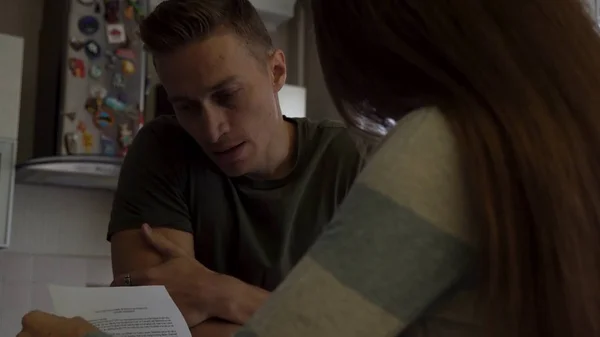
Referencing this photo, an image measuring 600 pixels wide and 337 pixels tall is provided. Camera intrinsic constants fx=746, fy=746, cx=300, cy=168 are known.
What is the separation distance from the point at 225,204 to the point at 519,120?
0.73 metres

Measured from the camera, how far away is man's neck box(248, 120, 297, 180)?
1362 millimetres

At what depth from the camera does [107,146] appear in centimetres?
288

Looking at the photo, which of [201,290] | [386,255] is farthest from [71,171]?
[386,255]

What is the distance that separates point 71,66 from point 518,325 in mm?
2529

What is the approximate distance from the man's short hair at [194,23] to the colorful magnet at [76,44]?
1.66 meters

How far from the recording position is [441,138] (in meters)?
0.67

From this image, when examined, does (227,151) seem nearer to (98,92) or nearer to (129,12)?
(98,92)

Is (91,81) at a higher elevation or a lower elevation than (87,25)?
lower

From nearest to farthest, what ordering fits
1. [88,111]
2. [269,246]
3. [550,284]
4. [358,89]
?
1. [550,284]
2. [358,89]
3. [269,246]
4. [88,111]

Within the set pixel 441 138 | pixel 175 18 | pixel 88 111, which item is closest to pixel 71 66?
pixel 88 111

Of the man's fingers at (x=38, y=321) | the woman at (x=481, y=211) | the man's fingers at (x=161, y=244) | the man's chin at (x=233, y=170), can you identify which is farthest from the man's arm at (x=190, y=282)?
the woman at (x=481, y=211)

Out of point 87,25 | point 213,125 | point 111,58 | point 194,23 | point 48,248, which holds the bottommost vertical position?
point 48,248

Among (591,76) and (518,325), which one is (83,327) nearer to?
(518,325)

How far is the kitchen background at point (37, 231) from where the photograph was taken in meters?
2.93
